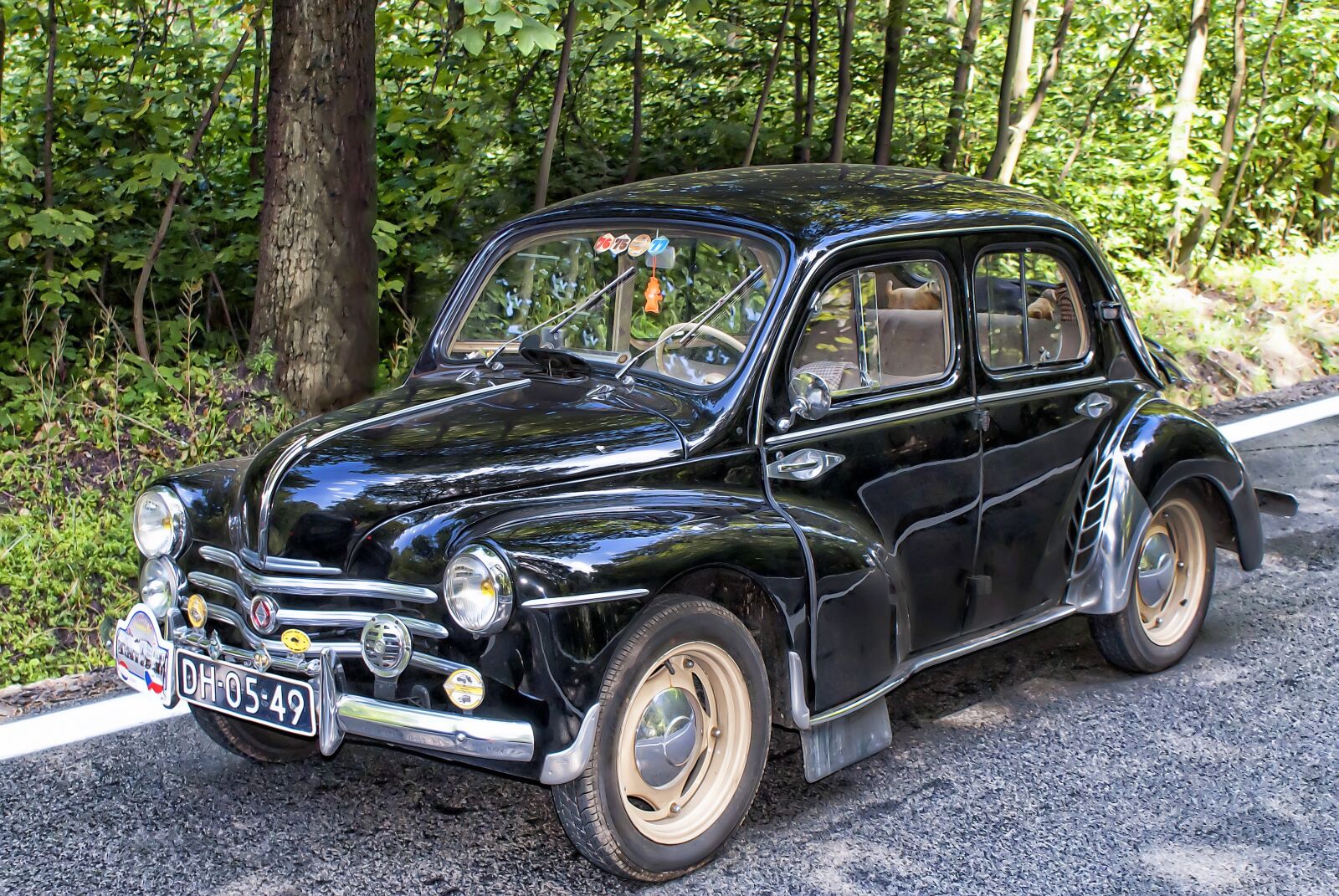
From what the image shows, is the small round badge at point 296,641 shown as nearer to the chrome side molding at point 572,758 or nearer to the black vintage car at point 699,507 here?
the black vintage car at point 699,507

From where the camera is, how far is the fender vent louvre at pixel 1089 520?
15.7ft

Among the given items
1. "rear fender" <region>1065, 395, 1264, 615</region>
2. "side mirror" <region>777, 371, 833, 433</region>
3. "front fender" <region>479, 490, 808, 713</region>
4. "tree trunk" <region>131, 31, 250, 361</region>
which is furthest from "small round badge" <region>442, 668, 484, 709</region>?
"tree trunk" <region>131, 31, 250, 361</region>

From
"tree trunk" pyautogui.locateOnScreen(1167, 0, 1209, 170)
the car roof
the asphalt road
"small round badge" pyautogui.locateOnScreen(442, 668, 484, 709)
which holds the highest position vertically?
"tree trunk" pyautogui.locateOnScreen(1167, 0, 1209, 170)

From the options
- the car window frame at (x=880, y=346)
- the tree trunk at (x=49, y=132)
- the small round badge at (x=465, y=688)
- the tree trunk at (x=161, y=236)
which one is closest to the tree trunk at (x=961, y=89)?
the tree trunk at (x=161, y=236)

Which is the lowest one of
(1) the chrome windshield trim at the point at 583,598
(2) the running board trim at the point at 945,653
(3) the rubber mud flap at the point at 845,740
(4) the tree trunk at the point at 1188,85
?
(3) the rubber mud flap at the point at 845,740

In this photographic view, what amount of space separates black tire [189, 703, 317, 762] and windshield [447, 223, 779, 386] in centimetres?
137

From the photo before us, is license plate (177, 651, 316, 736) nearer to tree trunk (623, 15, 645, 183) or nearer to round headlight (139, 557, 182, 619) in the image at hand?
round headlight (139, 557, 182, 619)

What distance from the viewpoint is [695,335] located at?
4.21 metres

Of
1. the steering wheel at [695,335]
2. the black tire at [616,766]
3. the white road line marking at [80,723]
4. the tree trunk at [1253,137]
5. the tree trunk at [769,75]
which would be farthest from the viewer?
the tree trunk at [1253,137]

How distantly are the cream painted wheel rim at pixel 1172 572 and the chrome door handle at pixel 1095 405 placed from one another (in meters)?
0.43

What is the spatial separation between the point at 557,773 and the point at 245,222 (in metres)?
6.39

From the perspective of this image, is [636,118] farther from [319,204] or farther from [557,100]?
[319,204]

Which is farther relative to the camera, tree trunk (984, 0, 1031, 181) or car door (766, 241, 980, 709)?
tree trunk (984, 0, 1031, 181)

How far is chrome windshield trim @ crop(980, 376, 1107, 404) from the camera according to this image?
457 centimetres
